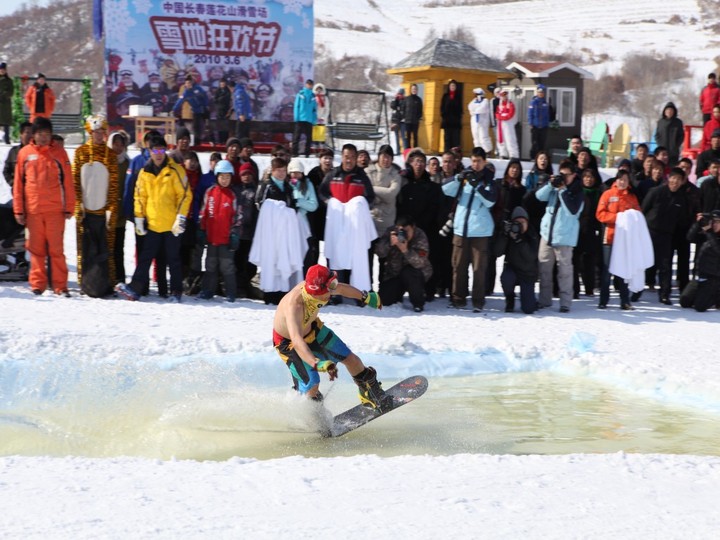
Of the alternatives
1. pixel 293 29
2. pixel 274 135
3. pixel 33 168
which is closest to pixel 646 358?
pixel 33 168

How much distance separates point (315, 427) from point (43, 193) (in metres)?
5.07

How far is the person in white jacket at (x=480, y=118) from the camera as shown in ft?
64.8

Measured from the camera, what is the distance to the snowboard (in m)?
7.35

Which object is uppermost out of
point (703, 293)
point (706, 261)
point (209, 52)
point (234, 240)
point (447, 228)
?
point (209, 52)

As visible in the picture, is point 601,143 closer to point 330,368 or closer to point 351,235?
point 351,235

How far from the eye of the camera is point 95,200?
10.8 meters

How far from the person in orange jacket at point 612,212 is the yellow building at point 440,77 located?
30.5ft

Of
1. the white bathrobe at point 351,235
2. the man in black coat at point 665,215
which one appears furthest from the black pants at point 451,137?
the white bathrobe at point 351,235

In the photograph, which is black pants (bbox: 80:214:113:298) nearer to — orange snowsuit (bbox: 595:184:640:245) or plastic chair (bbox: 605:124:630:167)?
orange snowsuit (bbox: 595:184:640:245)

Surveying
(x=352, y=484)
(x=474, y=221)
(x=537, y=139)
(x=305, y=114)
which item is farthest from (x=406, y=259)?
(x=537, y=139)

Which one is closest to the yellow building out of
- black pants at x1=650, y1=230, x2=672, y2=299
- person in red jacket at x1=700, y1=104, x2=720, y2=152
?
person in red jacket at x1=700, y1=104, x2=720, y2=152

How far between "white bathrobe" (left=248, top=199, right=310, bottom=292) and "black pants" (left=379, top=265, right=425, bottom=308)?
112 cm

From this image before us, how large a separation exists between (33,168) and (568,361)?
6400 mm

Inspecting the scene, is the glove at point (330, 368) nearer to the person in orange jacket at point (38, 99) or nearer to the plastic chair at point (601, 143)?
the person in orange jacket at point (38, 99)
